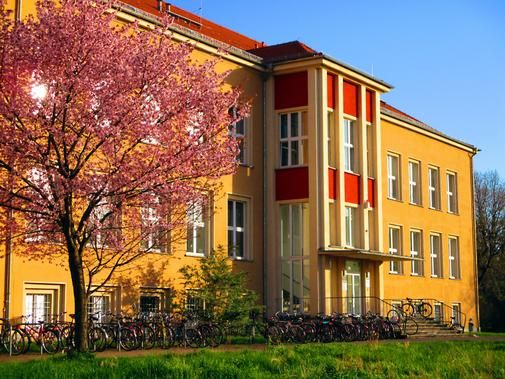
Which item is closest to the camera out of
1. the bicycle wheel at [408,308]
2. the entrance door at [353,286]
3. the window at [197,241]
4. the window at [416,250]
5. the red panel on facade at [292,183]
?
the window at [197,241]

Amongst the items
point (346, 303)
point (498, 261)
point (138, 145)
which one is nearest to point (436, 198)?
point (346, 303)

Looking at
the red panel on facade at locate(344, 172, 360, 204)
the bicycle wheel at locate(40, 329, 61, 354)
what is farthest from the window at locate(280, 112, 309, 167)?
the bicycle wheel at locate(40, 329, 61, 354)

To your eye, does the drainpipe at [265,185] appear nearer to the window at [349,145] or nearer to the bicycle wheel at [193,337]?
the window at [349,145]

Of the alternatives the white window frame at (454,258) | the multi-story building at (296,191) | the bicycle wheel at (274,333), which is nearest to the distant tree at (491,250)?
the white window frame at (454,258)

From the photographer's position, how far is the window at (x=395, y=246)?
40.4 meters

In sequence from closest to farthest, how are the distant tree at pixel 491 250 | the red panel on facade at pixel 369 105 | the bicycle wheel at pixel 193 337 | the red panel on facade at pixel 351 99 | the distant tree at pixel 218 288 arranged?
1. the bicycle wheel at pixel 193 337
2. the distant tree at pixel 218 288
3. the red panel on facade at pixel 351 99
4. the red panel on facade at pixel 369 105
5. the distant tree at pixel 491 250

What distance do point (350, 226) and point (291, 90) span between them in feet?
18.3

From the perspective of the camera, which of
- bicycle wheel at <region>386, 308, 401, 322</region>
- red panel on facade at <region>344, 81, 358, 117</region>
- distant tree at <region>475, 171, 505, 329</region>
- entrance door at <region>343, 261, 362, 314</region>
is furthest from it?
distant tree at <region>475, 171, 505, 329</region>

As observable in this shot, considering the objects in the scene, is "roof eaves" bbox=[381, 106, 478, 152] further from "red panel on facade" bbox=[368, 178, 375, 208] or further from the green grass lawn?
the green grass lawn

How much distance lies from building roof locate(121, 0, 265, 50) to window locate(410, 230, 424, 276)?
439 inches

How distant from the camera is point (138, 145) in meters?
20.6

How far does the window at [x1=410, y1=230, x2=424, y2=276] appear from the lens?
42.3 m

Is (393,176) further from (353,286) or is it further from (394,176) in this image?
(353,286)

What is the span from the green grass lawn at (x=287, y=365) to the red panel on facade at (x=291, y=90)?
13698 mm
